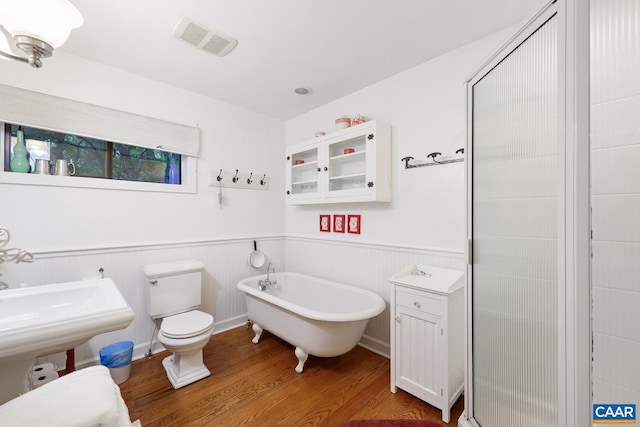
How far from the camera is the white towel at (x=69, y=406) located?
2.29ft

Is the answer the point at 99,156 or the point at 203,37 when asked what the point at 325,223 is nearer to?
the point at 203,37

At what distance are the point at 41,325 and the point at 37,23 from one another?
3.66 ft

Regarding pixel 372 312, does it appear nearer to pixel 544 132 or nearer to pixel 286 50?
pixel 544 132

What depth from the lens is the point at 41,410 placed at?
2.39 feet

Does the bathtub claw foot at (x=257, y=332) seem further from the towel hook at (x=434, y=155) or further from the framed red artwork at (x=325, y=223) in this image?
the towel hook at (x=434, y=155)

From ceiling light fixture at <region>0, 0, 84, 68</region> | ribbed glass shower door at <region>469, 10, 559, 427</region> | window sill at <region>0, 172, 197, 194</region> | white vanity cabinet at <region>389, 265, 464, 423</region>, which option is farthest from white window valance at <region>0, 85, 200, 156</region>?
ribbed glass shower door at <region>469, 10, 559, 427</region>

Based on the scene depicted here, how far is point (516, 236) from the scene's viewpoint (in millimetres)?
1099

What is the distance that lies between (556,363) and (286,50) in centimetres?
232

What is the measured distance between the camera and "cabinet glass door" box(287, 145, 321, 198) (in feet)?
9.32

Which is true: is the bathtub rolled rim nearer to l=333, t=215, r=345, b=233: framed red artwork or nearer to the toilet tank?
the toilet tank

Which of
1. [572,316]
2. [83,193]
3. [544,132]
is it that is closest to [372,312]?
[572,316]

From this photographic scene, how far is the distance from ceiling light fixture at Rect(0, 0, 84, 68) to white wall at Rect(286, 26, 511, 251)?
82.1 inches

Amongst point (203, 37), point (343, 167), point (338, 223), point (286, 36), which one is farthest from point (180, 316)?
point (286, 36)

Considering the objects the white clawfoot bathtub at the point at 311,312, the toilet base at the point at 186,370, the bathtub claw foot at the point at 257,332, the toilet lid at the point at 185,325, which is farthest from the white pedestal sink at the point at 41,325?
the bathtub claw foot at the point at 257,332
